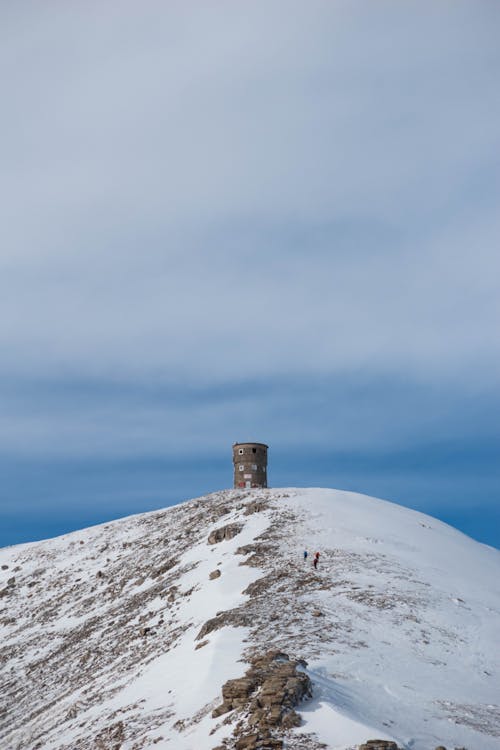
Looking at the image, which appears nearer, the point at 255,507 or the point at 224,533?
the point at 224,533

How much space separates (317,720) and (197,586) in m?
25.7

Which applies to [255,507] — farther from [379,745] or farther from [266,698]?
[379,745]

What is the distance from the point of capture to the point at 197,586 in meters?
45.7

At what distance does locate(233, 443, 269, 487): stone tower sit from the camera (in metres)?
81.2

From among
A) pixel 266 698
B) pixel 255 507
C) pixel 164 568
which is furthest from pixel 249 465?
pixel 266 698

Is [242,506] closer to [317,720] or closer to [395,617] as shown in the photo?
[395,617]

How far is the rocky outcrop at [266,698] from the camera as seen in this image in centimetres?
2005

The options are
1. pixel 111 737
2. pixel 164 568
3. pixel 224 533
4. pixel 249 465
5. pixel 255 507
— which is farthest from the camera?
pixel 249 465

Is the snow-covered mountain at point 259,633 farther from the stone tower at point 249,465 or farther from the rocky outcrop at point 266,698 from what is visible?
the stone tower at point 249,465

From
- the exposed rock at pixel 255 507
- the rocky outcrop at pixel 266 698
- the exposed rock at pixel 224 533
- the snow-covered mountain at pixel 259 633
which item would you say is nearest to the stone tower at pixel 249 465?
the snow-covered mountain at pixel 259 633

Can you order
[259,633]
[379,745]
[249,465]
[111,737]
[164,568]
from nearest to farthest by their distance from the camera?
[379,745]
[111,737]
[259,633]
[164,568]
[249,465]

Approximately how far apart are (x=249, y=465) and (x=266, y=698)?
59.6 metres

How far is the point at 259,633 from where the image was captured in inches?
1257

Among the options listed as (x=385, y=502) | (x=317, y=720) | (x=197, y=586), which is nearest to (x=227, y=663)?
(x=317, y=720)
